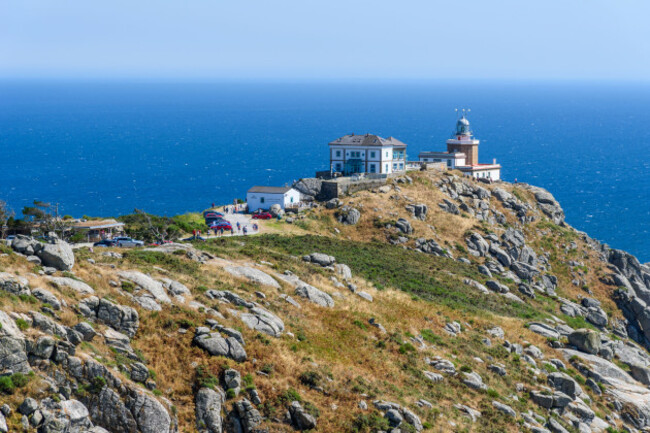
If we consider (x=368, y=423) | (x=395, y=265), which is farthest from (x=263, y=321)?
(x=395, y=265)

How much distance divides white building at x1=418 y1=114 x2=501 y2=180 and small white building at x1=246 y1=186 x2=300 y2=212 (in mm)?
31188

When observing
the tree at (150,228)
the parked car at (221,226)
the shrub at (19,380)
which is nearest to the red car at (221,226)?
the parked car at (221,226)

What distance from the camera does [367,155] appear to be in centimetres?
9900

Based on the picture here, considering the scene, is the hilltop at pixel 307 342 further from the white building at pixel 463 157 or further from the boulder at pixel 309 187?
the white building at pixel 463 157

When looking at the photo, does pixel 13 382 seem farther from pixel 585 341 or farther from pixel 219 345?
pixel 585 341

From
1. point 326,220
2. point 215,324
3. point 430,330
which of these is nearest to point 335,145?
point 326,220

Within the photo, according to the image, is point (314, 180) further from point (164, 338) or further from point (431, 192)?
point (164, 338)

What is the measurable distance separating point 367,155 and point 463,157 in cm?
2051

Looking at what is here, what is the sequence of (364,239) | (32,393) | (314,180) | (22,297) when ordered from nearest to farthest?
(32,393) → (22,297) → (364,239) → (314,180)

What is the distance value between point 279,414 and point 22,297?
497 inches

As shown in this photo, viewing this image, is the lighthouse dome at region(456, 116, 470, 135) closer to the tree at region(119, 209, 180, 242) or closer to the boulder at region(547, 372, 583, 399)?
the tree at region(119, 209, 180, 242)

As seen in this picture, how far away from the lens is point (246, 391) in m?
36.8

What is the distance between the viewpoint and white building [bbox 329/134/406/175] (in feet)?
323

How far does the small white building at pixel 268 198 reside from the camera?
3467 inches
